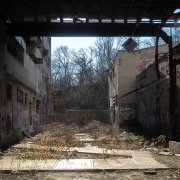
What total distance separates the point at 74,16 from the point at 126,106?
12.3 m

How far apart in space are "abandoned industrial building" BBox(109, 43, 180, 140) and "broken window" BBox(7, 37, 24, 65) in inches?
316

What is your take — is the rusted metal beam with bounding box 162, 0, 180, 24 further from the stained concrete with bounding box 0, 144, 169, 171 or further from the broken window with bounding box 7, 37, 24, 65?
the broken window with bounding box 7, 37, 24, 65

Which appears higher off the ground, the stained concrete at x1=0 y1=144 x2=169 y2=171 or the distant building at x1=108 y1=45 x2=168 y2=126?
the distant building at x1=108 y1=45 x2=168 y2=126

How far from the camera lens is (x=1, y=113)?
925 cm

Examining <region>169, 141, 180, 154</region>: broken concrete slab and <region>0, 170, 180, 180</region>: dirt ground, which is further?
<region>169, 141, 180, 154</region>: broken concrete slab

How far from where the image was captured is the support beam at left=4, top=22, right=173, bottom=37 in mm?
9242

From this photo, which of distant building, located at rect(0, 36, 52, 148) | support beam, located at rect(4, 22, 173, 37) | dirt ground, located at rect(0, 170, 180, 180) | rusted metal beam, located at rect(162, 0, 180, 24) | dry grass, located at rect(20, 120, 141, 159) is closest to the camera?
dirt ground, located at rect(0, 170, 180, 180)

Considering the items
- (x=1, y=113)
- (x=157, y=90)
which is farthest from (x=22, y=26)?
(x=157, y=90)

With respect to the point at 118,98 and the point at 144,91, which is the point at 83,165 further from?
the point at 118,98

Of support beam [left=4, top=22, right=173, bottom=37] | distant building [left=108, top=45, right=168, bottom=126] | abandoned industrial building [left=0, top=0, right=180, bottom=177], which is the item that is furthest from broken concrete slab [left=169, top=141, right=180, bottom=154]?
distant building [left=108, top=45, right=168, bottom=126]

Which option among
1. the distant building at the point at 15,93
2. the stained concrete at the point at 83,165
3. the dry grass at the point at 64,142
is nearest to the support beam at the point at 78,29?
the distant building at the point at 15,93

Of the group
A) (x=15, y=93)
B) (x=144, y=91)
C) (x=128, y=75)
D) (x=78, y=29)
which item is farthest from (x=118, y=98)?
(x=78, y=29)

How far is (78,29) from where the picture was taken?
9.30 m

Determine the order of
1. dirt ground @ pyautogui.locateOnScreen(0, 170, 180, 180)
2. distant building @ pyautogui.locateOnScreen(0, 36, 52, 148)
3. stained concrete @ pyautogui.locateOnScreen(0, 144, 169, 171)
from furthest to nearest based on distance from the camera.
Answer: distant building @ pyautogui.locateOnScreen(0, 36, 52, 148) < stained concrete @ pyautogui.locateOnScreen(0, 144, 169, 171) < dirt ground @ pyautogui.locateOnScreen(0, 170, 180, 180)
